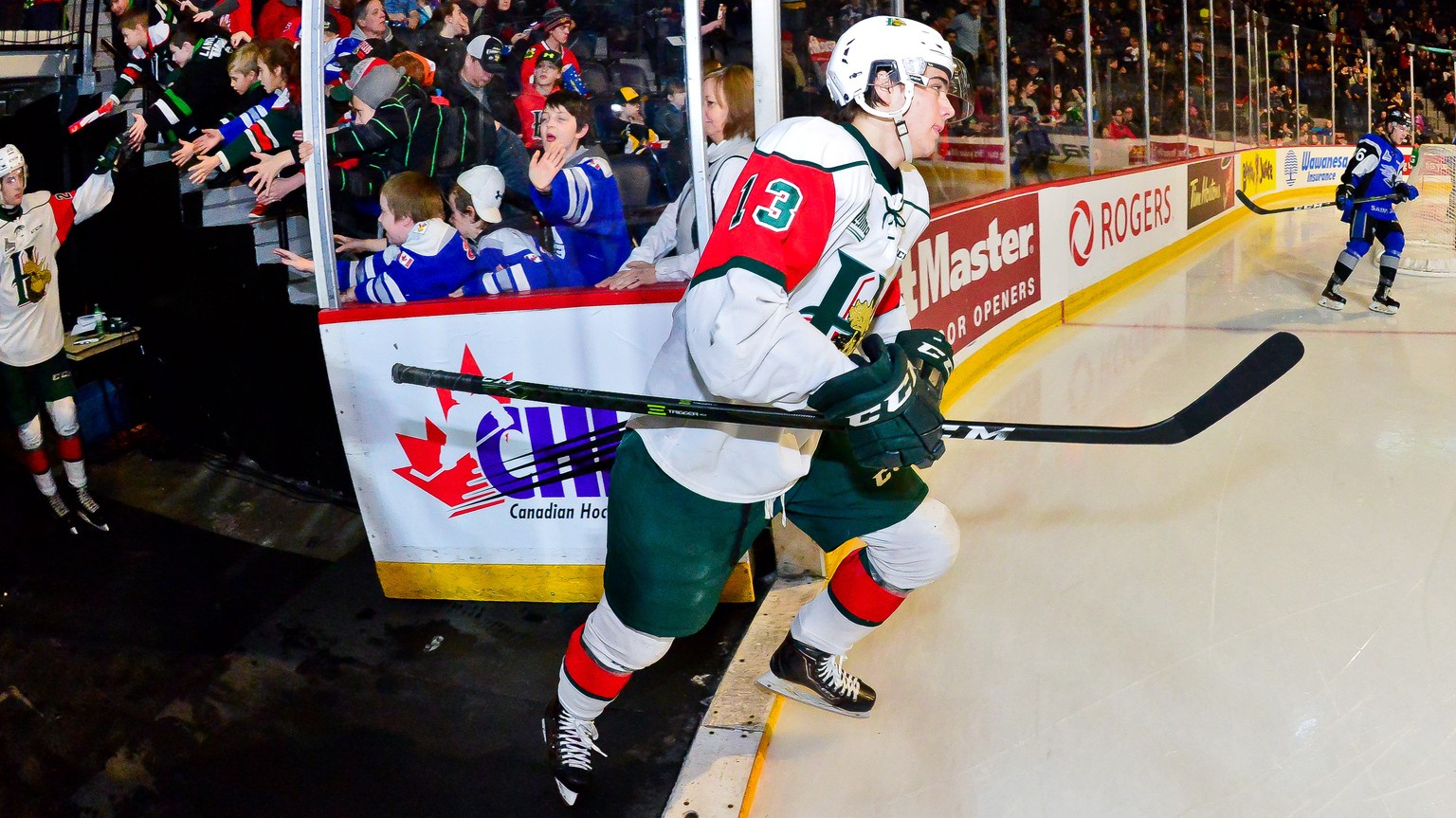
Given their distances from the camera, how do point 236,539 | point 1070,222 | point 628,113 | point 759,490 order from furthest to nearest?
point 1070,222 → point 236,539 → point 628,113 → point 759,490

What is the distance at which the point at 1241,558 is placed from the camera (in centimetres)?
283

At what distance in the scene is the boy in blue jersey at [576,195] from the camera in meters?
2.76

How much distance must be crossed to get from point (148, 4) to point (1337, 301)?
21.5ft

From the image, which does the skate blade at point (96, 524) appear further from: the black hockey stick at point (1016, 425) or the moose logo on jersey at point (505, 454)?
the black hockey stick at point (1016, 425)

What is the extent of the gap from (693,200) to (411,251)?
0.74 meters

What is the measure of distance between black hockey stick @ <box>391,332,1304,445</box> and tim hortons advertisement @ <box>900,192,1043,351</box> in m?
2.08

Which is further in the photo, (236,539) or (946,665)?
(236,539)

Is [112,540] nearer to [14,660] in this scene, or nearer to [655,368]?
[14,660]

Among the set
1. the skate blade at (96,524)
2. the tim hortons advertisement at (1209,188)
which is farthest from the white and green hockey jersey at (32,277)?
the tim hortons advertisement at (1209,188)

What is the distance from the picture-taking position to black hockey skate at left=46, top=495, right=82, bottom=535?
3.84 metres

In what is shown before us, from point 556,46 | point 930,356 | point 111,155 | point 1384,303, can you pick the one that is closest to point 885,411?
point 930,356

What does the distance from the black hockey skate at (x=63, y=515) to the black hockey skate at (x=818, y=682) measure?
2.92 m

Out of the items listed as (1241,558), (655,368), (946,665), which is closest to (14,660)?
(655,368)

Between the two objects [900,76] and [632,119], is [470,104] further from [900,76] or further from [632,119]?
[900,76]
